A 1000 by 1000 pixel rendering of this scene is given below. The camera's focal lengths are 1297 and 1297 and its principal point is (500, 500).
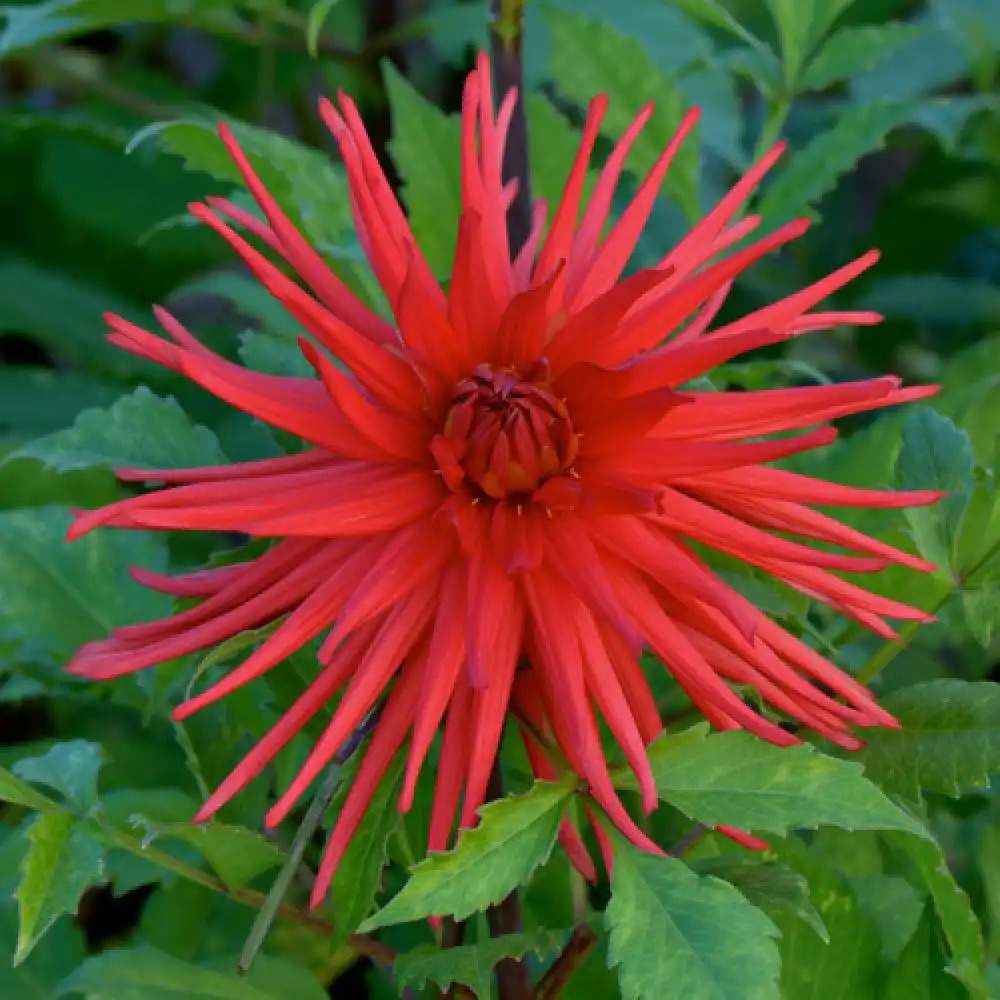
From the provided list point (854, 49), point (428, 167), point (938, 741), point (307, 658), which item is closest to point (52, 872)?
point (307, 658)

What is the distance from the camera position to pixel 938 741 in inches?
19.4

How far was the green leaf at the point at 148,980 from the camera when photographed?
0.46 metres

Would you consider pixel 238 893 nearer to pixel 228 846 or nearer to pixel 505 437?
pixel 228 846

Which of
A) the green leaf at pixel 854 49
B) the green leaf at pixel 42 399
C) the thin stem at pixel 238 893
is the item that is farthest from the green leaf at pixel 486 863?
the green leaf at pixel 42 399

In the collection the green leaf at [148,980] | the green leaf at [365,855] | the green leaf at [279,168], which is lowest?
the green leaf at [148,980]

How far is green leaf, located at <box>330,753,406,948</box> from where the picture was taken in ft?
1.48

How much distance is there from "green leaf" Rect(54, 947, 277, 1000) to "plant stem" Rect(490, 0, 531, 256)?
1.16 ft

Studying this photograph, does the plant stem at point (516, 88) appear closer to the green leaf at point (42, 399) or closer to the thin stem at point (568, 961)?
the thin stem at point (568, 961)

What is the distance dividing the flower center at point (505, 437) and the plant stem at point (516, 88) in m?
0.22

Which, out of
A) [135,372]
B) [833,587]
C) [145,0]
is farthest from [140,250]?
[833,587]

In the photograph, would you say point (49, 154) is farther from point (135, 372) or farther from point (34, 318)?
point (135, 372)

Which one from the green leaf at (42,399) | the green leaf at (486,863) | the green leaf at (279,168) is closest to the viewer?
the green leaf at (486,863)

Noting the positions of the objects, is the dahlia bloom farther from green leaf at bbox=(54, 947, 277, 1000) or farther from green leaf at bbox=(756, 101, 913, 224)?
green leaf at bbox=(756, 101, 913, 224)

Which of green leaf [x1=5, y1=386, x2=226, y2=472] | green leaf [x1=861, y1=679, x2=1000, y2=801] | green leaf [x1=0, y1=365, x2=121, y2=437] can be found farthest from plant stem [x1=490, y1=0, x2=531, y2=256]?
green leaf [x1=0, y1=365, x2=121, y2=437]
